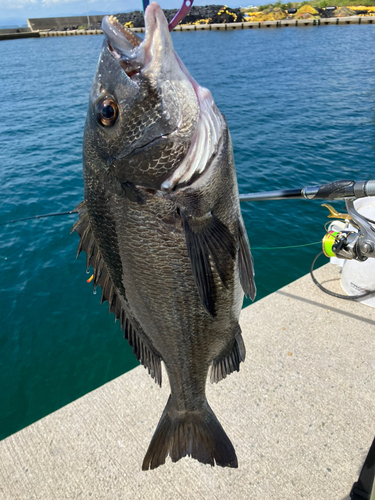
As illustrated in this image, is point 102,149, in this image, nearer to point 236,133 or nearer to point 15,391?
point 15,391

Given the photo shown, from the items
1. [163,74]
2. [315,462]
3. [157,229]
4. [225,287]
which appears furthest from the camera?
[315,462]

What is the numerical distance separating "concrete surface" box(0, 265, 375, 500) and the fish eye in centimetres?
240

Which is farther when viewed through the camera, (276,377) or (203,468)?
(276,377)

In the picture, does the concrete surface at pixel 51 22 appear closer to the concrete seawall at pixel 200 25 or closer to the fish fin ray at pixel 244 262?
the concrete seawall at pixel 200 25

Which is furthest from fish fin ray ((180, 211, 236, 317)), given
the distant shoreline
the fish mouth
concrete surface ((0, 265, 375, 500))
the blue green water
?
the distant shoreline

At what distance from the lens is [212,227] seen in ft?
4.75

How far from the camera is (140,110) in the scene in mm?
1364

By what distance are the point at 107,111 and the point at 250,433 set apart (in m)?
2.54

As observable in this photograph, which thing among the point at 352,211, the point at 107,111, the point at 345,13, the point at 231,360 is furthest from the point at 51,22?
the point at 231,360

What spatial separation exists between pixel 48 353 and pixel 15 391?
753mm


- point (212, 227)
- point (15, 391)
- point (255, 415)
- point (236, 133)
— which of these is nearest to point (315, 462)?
point (255, 415)

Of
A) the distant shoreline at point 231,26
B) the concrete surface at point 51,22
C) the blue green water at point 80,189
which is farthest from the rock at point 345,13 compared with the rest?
the concrete surface at point 51,22

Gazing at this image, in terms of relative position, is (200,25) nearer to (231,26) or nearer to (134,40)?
(231,26)

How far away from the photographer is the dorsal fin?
1636mm
